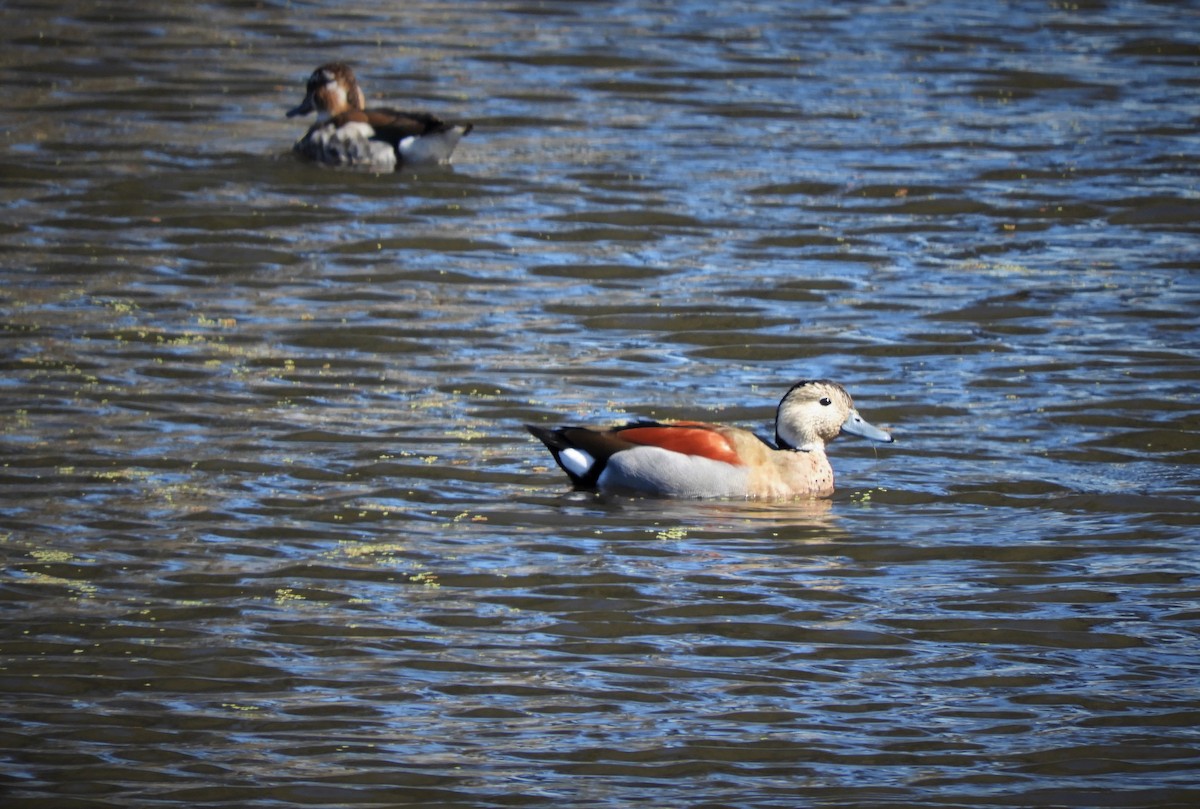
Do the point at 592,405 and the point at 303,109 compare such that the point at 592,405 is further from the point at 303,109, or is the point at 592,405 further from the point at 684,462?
the point at 303,109

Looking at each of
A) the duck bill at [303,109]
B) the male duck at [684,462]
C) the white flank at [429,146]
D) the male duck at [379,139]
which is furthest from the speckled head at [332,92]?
the male duck at [684,462]

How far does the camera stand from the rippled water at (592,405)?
612 centimetres

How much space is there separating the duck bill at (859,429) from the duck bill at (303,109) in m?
7.07

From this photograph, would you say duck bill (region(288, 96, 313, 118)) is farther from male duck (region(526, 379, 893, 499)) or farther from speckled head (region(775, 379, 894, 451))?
speckled head (region(775, 379, 894, 451))

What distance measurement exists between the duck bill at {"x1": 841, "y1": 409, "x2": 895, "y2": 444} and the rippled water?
0.61ft

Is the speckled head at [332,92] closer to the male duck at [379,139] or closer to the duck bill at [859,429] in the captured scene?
the male duck at [379,139]

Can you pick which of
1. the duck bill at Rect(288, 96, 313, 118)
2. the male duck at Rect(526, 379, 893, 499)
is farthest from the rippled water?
the duck bill at Rect(288, 96, 313, 118)

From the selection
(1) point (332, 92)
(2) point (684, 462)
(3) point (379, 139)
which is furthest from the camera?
(1) point (332, 92)

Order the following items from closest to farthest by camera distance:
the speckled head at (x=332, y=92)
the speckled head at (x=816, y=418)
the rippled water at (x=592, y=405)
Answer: the rippled water at (x=592, y=405) < the speckled head at (x=816, y=418) < the speckled head at (x=332, y=92)

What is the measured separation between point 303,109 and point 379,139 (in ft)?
3.37

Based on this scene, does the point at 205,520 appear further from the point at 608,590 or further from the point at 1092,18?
the point at 1092,18

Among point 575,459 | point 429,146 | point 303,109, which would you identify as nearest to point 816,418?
point 575,459

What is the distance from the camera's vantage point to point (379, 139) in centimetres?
1423

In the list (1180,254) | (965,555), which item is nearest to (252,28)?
(1180,254)
